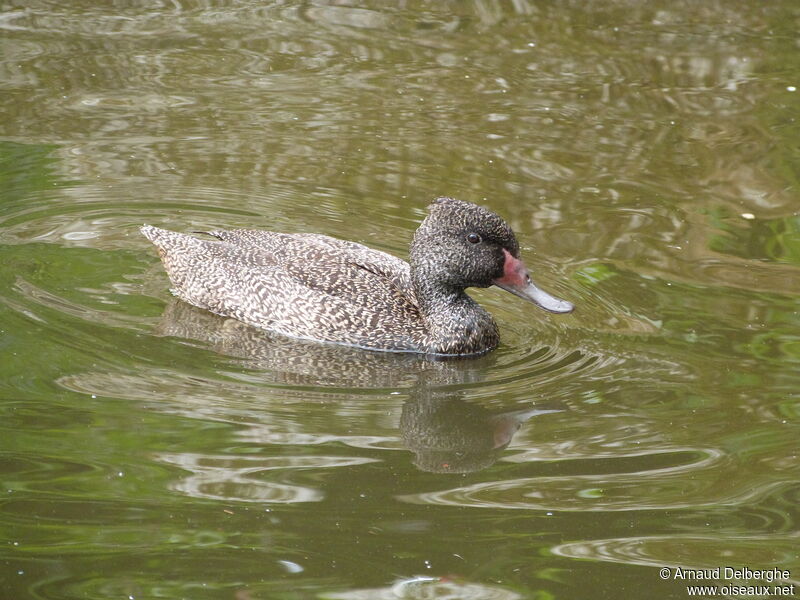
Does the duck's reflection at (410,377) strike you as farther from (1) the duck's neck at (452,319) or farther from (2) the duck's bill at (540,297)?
(2) the duck's bill at (540,297)

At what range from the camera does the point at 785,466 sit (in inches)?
259

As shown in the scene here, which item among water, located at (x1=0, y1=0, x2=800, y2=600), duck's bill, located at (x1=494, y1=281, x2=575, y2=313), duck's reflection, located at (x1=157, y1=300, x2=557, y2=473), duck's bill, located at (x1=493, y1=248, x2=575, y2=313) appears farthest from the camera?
duck's bill, located at (x1=493, y1=248, x2=575, y2=313)

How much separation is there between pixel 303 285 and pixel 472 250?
115 centimetres

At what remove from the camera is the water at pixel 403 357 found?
567cm

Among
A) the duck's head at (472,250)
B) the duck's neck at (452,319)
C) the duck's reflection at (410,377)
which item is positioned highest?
the duck's head at (472,250)

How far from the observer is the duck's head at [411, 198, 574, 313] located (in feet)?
26.5

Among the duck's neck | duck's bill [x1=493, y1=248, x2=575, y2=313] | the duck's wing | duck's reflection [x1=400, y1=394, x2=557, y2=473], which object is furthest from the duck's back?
duck's reflection [x1=400, y1=394, x2=557, y2=473]

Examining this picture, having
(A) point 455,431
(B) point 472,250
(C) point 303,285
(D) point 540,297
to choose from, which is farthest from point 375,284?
(A) point 455,431

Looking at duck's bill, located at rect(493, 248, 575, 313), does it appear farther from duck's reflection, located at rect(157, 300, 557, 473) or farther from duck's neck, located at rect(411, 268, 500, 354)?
duck's reflection, located at rect(157, 300, 557, 473)

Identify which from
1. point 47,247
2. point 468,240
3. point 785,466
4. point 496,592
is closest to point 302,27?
point 47,247

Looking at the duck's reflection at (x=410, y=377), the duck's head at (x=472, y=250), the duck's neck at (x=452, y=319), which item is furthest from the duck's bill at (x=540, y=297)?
the duck's reflection at (x=410, y=377)

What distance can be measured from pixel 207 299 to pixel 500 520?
3436 millimetres

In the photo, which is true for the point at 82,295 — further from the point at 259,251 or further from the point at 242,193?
the point at 242,193

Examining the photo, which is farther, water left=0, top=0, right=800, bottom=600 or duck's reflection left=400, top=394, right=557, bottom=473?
duck's reflection left=400, top=394, right=557, bottom=473
